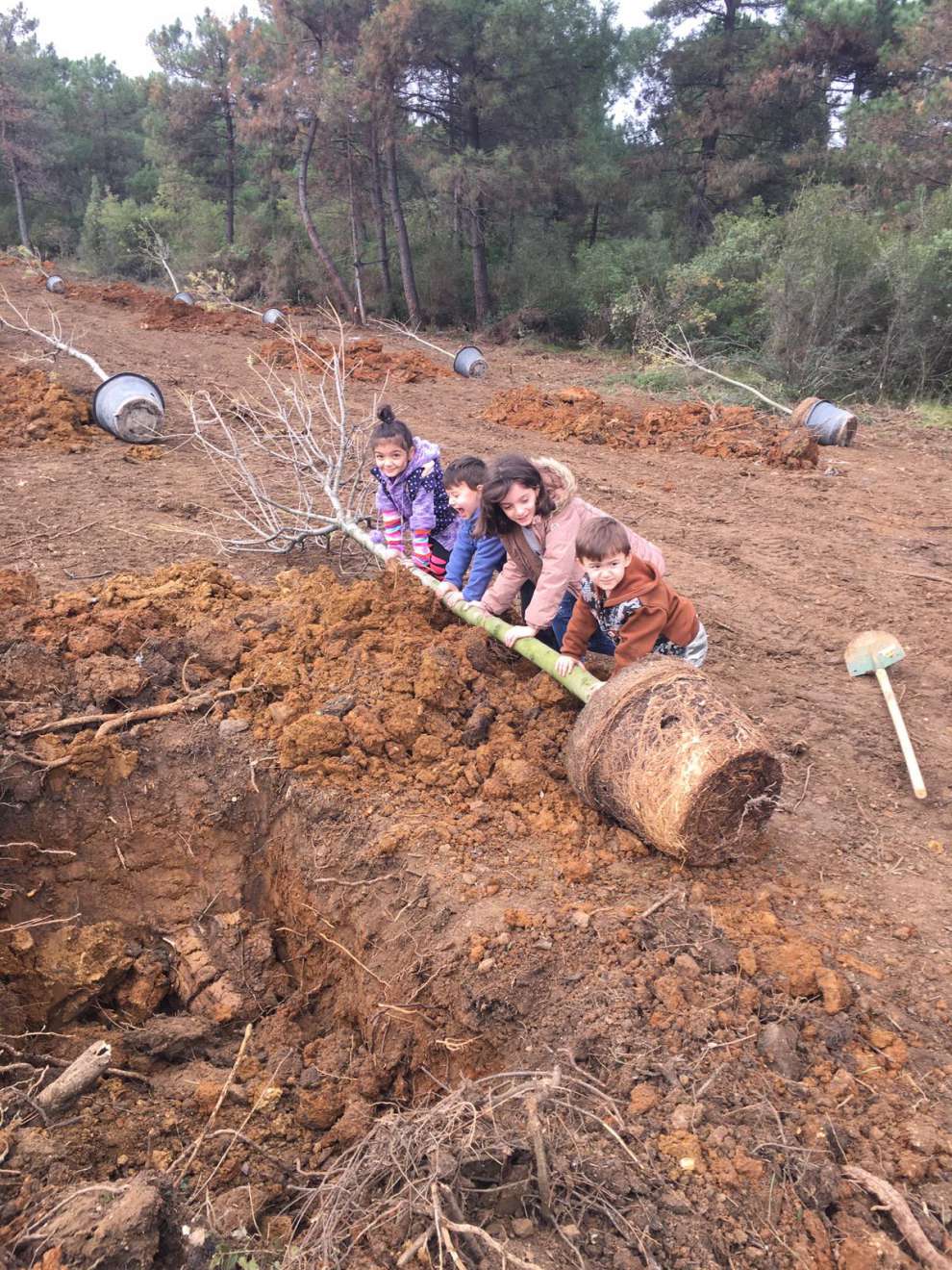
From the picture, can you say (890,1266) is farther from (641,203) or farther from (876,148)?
(641,203)

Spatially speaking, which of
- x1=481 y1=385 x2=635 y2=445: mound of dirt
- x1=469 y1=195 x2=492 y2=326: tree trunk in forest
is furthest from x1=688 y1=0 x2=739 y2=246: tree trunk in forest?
x1=481 y1=385 x2=635 y2=445: mound of dirt

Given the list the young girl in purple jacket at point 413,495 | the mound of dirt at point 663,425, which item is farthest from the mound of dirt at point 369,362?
the young girl in purple jacket at point 413,495

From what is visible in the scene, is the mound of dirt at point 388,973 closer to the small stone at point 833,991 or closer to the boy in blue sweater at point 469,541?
the small stone at point 833,991

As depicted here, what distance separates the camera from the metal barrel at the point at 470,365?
13.9 metres

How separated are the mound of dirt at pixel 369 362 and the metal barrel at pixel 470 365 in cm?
21

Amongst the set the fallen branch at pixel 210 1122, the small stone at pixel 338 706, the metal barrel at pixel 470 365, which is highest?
the metal barrel at pixel 470 365

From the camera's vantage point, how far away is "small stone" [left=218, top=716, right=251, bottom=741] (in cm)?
362

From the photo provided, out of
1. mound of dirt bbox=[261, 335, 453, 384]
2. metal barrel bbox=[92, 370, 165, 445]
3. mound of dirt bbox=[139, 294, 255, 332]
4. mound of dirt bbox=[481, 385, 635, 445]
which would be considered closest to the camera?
metal barrel bbox=[92, 370, 165, 445]

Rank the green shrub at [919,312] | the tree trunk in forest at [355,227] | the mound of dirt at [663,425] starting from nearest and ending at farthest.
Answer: the mound of dirt at [663,425]
the green shrub at [919,312]
the tree trunk in forest at [355,227]

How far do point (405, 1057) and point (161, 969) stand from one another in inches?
46.8

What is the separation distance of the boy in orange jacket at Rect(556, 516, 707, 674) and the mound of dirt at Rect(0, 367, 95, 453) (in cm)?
671

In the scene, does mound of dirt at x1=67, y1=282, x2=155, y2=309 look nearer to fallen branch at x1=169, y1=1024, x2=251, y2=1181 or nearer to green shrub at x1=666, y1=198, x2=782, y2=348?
green shrub at x1=666, y1=198, x2=782, y2=348

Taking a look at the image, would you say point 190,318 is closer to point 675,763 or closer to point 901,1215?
point 675,763

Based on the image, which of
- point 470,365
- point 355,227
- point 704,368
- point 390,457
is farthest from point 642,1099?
point 355,227
